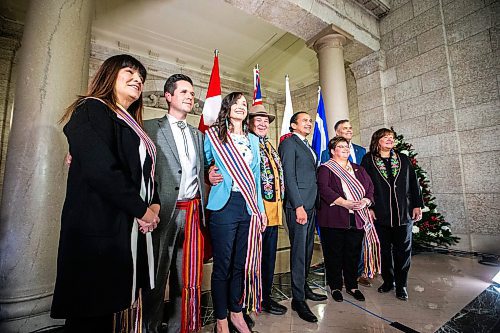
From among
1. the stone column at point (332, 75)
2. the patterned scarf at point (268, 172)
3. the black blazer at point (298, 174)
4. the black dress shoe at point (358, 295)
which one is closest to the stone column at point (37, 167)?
the patterned scarf at point (268, 172)

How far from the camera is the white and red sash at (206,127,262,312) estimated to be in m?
1.64

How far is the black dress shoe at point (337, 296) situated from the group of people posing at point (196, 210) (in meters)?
0.01

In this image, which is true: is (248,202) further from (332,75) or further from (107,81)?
(332,75)

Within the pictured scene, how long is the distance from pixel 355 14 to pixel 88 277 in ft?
18.9

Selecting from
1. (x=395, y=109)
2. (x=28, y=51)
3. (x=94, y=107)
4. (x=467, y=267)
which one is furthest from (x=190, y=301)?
(x=395, y=109)

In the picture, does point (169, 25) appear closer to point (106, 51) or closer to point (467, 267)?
point (106, 51)

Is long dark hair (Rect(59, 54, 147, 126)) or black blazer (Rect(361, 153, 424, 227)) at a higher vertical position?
long dark hair (Rect(59, 54, 147, 126))

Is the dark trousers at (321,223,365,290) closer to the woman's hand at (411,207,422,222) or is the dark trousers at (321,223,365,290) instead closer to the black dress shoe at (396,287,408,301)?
the black dress shoe at (396,287,408,301)

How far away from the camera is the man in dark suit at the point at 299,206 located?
1969mm

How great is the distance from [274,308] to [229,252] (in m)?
0.78

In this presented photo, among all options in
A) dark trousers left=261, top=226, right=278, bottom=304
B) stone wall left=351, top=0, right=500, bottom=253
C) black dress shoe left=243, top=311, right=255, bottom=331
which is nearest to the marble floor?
black dress shoe left=243, top=311, right=255, bottom=331

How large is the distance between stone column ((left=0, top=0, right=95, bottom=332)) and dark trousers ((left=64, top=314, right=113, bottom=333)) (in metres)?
1.25

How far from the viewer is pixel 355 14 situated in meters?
4.84

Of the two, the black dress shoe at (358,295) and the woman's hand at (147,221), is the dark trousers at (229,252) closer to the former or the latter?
the woman's hand at (147,221)
